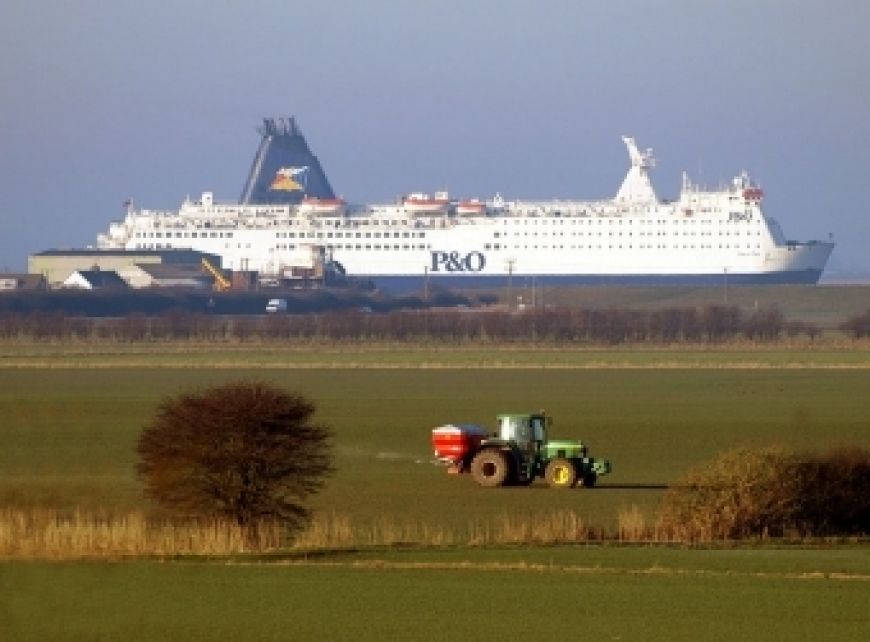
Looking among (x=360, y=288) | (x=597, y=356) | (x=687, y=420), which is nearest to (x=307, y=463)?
(x=687, y=420)

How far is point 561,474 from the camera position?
31.7 metres

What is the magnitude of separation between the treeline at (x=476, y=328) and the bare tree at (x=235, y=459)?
63103mm

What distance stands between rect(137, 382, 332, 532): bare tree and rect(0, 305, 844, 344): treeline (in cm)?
6310

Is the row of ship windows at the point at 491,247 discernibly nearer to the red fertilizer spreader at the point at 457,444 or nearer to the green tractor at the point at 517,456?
the red fertilizer spreader at the point at 457,444

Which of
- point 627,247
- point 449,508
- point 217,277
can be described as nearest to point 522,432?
point 449,508

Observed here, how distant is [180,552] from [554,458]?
35.3ft

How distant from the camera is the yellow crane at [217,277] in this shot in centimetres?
13288

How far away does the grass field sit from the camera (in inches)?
658

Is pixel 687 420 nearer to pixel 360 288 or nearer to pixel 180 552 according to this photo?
pixel 180 552

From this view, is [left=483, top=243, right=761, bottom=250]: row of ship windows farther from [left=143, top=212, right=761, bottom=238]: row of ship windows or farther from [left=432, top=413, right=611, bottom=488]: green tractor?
[left=432, top=413, right=611, bottom=488]: green tractor

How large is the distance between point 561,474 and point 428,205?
116 meters

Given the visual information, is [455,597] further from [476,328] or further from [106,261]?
[106,261]

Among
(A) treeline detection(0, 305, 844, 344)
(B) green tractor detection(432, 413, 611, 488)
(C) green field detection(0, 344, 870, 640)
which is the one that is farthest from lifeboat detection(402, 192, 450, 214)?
(B) green tractor detection(432, 413, 611, 488)

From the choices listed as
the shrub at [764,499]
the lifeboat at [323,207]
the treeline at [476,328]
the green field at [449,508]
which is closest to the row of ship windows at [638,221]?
the lifeboat at [323,207]
